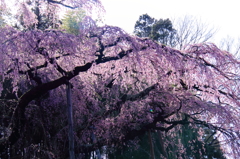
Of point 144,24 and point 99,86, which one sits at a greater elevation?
point 144,24

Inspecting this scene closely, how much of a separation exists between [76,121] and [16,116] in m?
1.15

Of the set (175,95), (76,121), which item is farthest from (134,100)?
(76,121)

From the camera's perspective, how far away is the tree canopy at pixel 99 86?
9.21 feet

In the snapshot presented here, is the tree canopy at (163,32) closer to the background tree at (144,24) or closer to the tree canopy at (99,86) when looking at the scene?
the background tree at (144,24)

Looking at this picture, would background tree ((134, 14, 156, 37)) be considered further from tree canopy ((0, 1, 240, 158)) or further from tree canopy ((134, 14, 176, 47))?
tree canopy ((0, 1, 240, 158))

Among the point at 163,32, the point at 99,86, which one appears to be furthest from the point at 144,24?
the point at 99,86

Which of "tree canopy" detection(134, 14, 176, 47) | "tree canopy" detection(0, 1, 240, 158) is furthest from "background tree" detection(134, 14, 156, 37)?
"tree canopy" detection(0, 1, 240, 158)

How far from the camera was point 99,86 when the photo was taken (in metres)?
4.53

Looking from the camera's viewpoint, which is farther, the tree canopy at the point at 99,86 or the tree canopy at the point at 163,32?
the tree canopy at the point at 163,32

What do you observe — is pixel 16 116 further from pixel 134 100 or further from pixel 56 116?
pixel 134 100

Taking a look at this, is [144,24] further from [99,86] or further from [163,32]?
[99,86]

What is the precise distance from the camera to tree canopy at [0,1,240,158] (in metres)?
2.81

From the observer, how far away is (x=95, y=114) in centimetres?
408

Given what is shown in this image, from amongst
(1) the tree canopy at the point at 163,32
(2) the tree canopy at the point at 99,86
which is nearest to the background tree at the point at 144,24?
(1) the tree canopy at the point at 163,32
